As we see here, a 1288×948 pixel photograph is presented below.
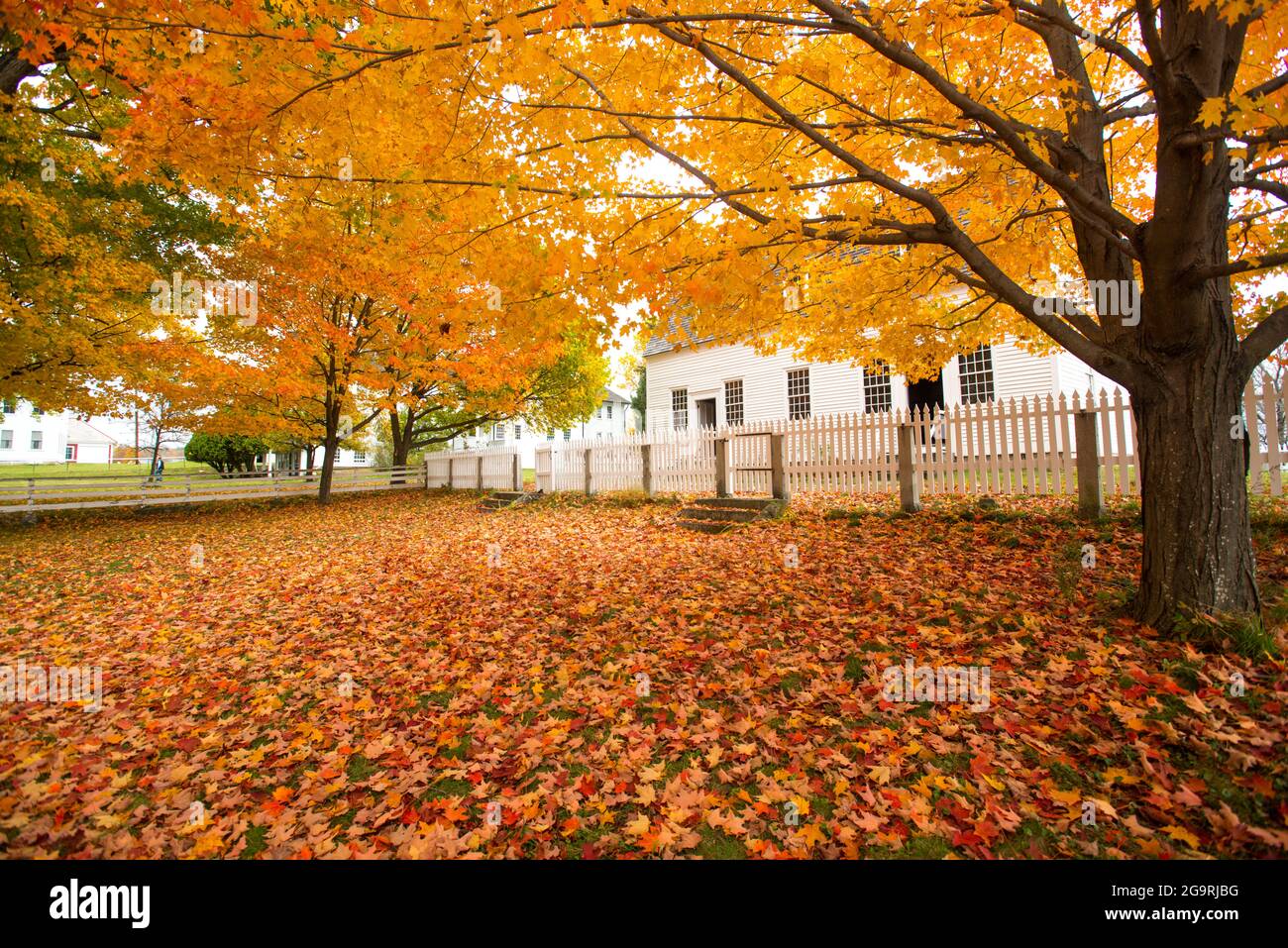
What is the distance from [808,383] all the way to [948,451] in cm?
953

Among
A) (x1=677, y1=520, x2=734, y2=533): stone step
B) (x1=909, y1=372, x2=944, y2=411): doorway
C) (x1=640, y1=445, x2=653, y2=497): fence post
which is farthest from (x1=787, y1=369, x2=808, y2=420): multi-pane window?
(x1=677, y1=520, x2=734, y2=533): stone step

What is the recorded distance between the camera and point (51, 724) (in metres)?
4.04

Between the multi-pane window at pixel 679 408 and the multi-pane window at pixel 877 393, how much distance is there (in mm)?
7407

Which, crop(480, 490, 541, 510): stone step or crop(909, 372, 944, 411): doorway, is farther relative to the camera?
crop(909, 372, 944, 411): doorway

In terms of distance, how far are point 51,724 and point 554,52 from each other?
6.67 metres

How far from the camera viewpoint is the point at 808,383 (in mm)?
18672

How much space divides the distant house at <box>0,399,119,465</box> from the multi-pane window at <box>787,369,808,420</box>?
169ft

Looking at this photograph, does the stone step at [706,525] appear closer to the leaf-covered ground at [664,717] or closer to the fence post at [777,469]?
the fence post at [777,469]

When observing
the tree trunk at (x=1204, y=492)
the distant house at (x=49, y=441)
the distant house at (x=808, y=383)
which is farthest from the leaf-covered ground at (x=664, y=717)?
the distant house at (x=49, y=441)

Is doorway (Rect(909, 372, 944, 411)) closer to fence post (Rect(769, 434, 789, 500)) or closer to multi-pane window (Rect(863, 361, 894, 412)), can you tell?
multi-pane window (Rect(863, 361, 894, 412))

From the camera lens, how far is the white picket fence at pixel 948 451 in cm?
776

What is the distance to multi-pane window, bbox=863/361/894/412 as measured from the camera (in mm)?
16781
